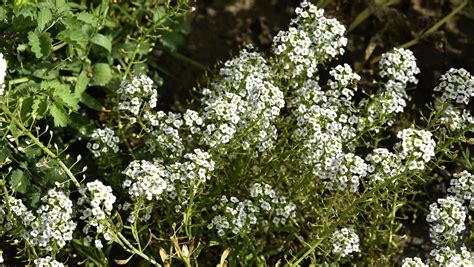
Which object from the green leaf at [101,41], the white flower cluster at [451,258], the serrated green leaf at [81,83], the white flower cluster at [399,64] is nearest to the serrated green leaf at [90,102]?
the serrated green leaf at [81,83]

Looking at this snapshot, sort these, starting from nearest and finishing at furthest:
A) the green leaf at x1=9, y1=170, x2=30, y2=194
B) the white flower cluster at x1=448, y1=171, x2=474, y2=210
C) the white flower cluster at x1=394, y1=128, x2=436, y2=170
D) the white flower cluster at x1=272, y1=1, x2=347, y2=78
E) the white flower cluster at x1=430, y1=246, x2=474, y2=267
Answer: the white flower cluster at x1=394, y1=128, x2=436, y2=170 → the white flower cluster at x1=430, y1=246, x2=474, y2=267 → the white flower cluster at x1=448, y1=171, x2=474, y2=210 → the white flower cluster at x1=272, y1=1, x2=347, y2=78 → the green leaf at x1=9, y1=170, x2=30, y2=194

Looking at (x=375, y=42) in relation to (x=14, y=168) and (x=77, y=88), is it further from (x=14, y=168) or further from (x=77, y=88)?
(x=14, y=168)

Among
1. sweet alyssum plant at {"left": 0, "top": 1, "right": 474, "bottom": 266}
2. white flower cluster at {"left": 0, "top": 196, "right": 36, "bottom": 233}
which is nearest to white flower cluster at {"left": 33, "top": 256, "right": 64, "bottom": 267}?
sweet alyssum plant at {"left": 0, "top": 1, "right": 474, "bottom": 266}

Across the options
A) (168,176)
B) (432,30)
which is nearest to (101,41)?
(168,176)

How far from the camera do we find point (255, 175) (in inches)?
175

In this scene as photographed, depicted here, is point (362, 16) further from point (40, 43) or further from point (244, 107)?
point (40, 43)

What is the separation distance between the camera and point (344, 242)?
395 cm

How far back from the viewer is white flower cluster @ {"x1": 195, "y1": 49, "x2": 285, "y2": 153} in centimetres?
393

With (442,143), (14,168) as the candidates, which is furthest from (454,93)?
(14,168)

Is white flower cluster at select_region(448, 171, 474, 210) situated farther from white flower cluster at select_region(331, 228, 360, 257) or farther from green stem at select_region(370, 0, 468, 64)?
green stem at select_region(370, 0, 468, 64)

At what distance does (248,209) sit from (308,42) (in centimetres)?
89

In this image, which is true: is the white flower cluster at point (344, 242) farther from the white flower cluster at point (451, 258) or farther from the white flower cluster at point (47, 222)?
the white flower cluster at point (47, 222)

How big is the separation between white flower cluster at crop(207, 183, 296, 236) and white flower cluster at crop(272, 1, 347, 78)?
2.12 feet

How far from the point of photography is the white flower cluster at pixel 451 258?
364 cm
